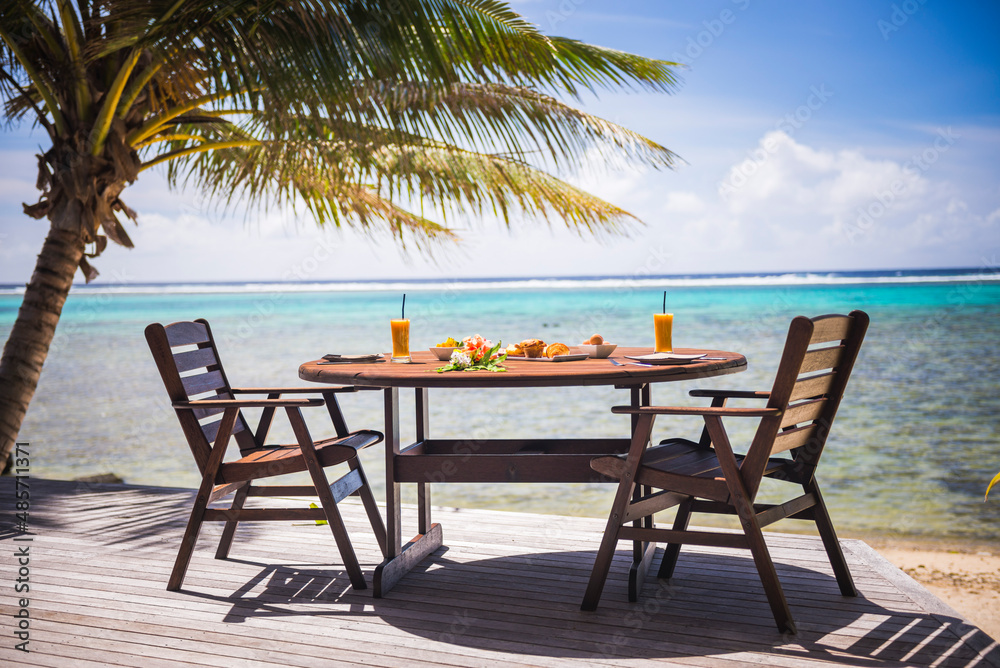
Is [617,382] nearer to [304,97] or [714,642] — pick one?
[714,642]

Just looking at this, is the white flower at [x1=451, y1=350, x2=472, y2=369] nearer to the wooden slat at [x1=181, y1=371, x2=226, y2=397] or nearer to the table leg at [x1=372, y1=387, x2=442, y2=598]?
the table leg at [x1=372, y1=387, x2=442, y2=598]

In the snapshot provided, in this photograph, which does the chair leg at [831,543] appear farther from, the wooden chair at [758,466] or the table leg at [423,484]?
the table leg at [423,484]

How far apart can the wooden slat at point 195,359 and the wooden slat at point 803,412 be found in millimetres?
2025

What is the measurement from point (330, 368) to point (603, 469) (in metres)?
0.99

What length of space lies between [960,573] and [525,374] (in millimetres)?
3160

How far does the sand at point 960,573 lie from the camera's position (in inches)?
135

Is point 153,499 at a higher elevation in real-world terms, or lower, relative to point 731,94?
lower

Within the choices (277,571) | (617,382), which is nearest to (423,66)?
(617,382)

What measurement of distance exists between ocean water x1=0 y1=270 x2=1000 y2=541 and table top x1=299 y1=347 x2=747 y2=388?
2843 mm

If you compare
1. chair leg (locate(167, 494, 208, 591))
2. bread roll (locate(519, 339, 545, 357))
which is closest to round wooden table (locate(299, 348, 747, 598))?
bread roll (locate(519, 339, 545, 357))

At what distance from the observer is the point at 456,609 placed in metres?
2.42

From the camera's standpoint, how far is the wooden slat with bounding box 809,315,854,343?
209cm

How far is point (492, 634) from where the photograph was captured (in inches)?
87.0

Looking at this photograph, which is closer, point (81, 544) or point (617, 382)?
point (617, 382)
